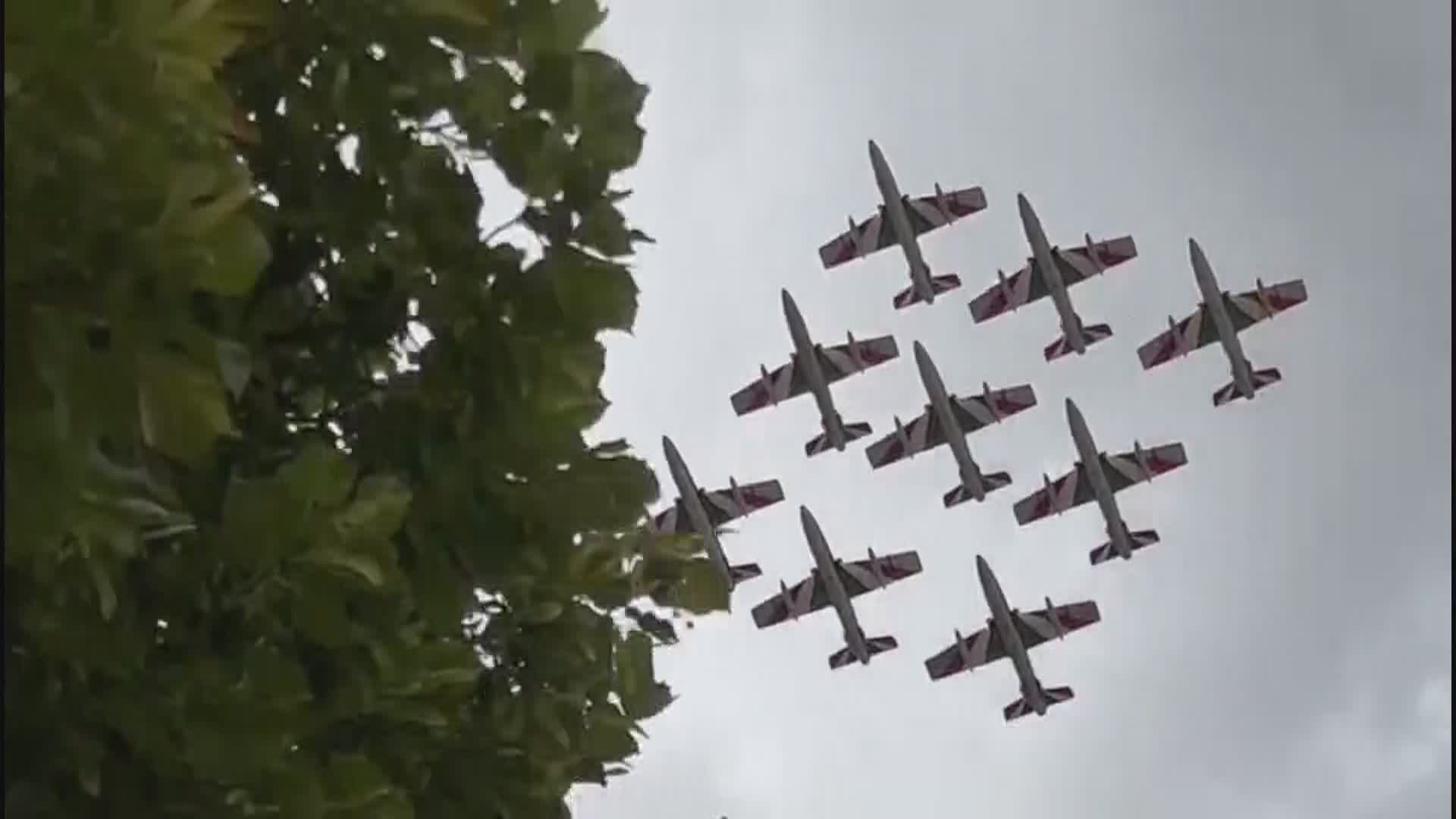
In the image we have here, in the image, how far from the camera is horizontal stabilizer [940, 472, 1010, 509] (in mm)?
23078

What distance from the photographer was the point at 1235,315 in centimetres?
2311

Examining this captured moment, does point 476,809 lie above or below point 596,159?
below

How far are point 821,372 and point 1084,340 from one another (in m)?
3.90

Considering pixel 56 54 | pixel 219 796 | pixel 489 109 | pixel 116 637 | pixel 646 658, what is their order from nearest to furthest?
pixel 56 54
pixel 116 637
pixel 219 796
pixel 489 109
pixel 646 658

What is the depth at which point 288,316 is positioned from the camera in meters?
2.99

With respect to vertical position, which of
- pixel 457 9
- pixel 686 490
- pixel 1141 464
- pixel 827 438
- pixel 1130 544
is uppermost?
pixel 827 438

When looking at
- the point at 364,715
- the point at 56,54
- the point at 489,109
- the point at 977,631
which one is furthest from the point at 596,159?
the point at 977,631

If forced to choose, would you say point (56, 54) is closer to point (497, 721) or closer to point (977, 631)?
point (497, 721)

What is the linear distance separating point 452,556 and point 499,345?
0.40 m

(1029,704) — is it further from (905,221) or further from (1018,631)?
(905,221)

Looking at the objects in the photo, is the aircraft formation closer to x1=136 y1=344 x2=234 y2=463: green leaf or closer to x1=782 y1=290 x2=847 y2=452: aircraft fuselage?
x1=782 y1=290 x2=847 y2=452: aircraft fuselage

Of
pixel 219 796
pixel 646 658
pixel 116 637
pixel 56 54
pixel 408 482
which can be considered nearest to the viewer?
pixel 56 54

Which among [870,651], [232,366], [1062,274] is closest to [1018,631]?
[870,651]

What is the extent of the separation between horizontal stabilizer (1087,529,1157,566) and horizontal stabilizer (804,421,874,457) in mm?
3924
